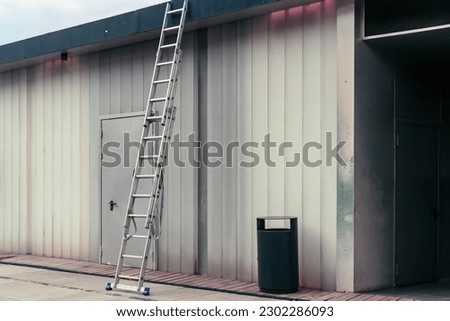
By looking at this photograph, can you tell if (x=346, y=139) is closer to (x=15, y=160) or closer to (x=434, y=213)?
(x=434, y=213)

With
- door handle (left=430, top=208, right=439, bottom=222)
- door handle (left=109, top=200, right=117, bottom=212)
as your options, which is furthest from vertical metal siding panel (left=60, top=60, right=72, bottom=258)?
door handle (left=430, top=208, right=439, bottom=222)

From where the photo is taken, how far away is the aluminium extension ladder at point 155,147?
948 cm

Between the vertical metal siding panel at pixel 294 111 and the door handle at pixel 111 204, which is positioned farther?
the door handle at pixel 111 204

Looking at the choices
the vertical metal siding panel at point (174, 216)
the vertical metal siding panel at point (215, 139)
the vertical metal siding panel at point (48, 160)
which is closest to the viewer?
the vertical metal siding panel at point (215, 139)

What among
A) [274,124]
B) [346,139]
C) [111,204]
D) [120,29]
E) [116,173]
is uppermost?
[120,29]

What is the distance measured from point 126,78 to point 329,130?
4148 millimetres

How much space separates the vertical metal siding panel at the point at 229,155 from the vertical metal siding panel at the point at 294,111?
0.96 meters

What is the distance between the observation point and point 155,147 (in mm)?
11344

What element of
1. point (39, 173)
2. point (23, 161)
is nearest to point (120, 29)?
point (39, 173)

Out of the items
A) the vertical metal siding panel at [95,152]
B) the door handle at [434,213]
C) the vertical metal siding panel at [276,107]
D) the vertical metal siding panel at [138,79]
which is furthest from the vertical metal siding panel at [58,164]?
the door handle at [434,213]

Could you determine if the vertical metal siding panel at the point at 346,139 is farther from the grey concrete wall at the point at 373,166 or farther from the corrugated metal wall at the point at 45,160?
the corrugated metal wall at the point at 45,160

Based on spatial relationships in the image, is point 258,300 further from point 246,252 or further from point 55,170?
point 55,170

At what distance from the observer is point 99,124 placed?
41.0 feet

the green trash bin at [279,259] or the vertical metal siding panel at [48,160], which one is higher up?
the vertical metal siding panel at [48,160]
